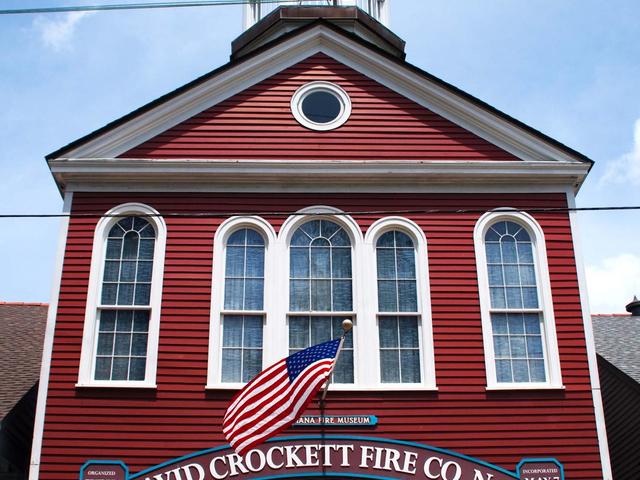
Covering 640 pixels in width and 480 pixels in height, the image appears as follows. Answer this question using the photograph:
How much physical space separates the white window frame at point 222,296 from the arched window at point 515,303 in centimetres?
369

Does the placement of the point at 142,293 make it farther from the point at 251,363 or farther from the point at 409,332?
the point at 409,332

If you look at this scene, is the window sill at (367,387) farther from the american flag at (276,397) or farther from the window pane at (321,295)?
the window pane at (321,295)

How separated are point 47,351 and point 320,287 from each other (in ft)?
15.5

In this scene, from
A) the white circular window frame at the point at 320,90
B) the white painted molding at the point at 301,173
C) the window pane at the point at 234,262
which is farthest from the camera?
the white circular window frame at the point at 320,90

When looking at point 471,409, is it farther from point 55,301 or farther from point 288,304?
point 55,301

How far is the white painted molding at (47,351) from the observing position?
13.1 m

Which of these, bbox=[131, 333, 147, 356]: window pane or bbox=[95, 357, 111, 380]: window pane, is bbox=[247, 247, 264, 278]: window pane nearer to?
bbox=[131, 333, 147, 356]: window pane

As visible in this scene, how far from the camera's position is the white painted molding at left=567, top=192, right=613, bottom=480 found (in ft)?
44.2

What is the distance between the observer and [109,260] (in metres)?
14.6

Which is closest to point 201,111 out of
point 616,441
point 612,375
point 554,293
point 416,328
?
point 416,328

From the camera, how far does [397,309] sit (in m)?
14.4

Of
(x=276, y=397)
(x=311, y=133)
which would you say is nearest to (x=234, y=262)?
(x=311, y=133)

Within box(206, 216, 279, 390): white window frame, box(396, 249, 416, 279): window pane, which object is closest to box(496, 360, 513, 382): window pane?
box(396, 249, 416, 279): window pane

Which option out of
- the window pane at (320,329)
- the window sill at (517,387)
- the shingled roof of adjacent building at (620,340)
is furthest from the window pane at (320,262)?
the shingled roof of adjacent building at (620,340)
